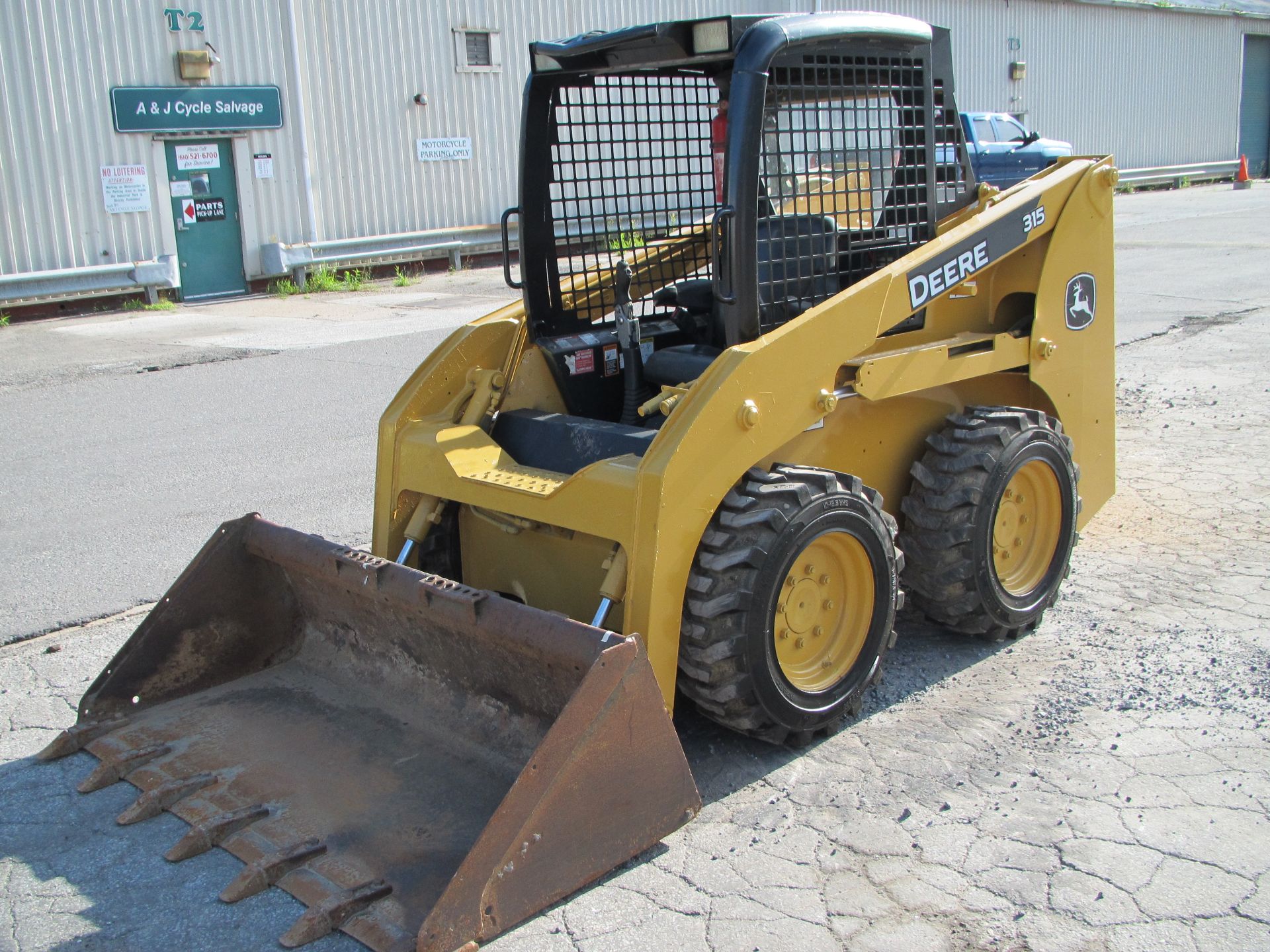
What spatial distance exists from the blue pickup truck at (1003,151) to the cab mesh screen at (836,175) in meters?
17.1

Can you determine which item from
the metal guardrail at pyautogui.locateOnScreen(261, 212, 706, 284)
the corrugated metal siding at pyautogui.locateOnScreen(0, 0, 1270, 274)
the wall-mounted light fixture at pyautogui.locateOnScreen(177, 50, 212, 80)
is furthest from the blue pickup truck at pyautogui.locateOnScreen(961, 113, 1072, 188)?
the wall-mounted light fixture at pyautogui.locateOnScreen(177, 50, 212, 80)

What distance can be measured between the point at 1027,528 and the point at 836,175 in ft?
5.33

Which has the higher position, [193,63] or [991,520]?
[193,63]

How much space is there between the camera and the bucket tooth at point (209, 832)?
11.7 ft

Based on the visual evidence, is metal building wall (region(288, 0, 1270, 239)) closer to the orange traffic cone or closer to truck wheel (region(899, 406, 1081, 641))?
the orange traffic cone

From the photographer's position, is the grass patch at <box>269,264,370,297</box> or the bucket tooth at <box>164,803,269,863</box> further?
the grass patch at <box>269,264,370,297</box>

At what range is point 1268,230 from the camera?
19609mm

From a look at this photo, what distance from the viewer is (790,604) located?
4.03m

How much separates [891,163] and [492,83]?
16564 millimetres

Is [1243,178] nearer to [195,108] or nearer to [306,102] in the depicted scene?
[306,102]

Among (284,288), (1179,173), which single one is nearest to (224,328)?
(284,288)

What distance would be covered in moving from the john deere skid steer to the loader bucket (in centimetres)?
1

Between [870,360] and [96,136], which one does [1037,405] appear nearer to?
[870,360]

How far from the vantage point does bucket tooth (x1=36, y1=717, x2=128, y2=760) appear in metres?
4.20
